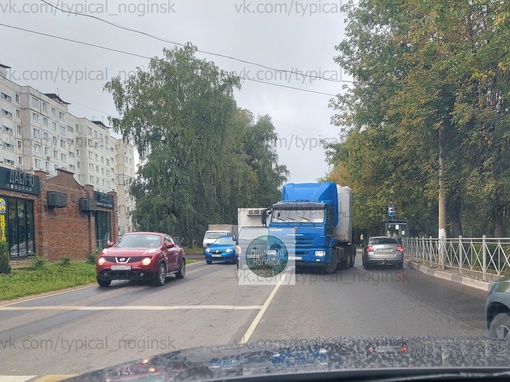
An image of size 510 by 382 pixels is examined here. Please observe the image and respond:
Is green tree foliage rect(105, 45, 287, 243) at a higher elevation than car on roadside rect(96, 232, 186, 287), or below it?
higher

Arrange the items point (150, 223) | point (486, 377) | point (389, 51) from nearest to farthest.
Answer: point (486, 377) → point (389, 51) → point (150, 223)

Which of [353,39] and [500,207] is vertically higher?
[353,39]

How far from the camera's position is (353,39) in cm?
2480

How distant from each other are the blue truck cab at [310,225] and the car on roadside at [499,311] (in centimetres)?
1249

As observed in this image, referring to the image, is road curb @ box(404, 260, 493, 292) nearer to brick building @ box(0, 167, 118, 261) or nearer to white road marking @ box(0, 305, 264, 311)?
white road marking @ box(0, 305, 264, 311)

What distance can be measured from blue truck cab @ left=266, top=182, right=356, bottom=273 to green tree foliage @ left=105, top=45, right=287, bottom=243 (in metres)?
17.9

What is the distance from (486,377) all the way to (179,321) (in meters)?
6.81

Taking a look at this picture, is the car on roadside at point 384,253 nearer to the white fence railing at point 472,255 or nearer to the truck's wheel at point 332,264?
the white fence railing at point 472,255

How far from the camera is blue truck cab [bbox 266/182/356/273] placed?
1845 centimetres

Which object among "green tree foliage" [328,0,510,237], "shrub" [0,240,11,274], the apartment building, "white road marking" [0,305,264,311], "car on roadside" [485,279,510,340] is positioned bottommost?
"white road marking" [0,305,264,311]

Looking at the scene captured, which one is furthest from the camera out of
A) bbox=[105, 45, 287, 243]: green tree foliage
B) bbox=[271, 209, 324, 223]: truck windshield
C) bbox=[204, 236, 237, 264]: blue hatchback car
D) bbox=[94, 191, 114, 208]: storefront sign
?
bbox=[105, 45, 287, 243]: green tree foliage

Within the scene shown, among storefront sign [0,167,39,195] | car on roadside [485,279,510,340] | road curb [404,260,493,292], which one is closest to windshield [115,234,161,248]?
road curb [404,260,493,292]

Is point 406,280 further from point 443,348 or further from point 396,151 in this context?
point 443,348

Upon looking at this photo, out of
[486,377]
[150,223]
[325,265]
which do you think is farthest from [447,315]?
[150,223]
